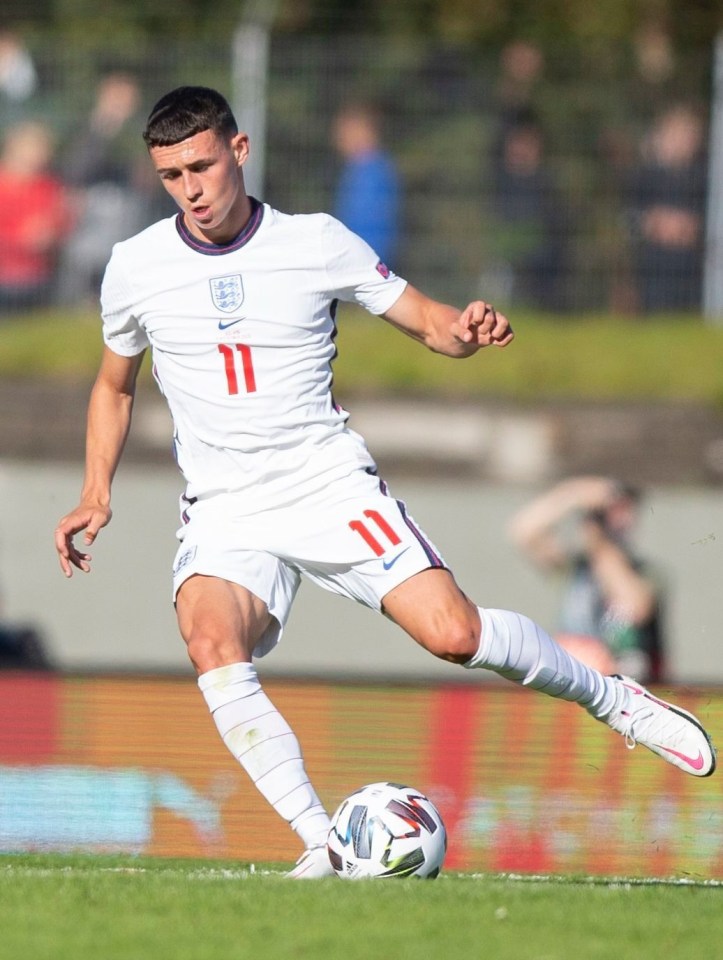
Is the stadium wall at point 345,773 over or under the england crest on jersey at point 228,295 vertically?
under

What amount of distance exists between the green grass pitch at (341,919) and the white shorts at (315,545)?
0.98m

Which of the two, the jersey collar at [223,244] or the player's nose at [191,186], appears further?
the jersey collar at [223,244]

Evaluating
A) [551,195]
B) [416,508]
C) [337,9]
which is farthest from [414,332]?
[337,9]

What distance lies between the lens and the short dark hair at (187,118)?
18.8 ft

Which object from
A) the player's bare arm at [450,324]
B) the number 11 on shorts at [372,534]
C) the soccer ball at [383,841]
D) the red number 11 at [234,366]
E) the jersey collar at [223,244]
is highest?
the jersey collar at [223,244]

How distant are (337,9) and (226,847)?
60.2ft

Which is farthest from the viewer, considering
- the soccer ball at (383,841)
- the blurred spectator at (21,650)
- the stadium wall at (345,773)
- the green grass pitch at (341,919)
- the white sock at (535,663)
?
the blurred spectator at (21,650)

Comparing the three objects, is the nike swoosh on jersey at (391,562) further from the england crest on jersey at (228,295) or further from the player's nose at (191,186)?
the player's nose at (191,186)

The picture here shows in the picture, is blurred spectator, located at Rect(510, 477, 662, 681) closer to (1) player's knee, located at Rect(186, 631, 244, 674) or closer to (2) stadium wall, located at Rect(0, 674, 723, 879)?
(2) stadium wall, located at Rect(0, 674, 723, 879)

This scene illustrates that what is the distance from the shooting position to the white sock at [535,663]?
227 inches

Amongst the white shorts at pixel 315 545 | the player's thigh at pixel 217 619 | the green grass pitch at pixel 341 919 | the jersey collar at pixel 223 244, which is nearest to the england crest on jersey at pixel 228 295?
the jersey collar at pixel 223 244

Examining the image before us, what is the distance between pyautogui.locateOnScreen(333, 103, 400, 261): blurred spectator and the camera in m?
13.2

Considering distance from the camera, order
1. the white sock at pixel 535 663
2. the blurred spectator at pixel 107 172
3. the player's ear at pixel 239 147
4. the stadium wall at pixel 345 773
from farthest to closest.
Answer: the blurred spectator at pixel 107 172
the stadium wall at pixel 345 773
the player's ear at pixel 239 147
the white sock at pixel 535 663

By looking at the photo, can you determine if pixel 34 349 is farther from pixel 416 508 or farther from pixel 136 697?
pixel 136 697
